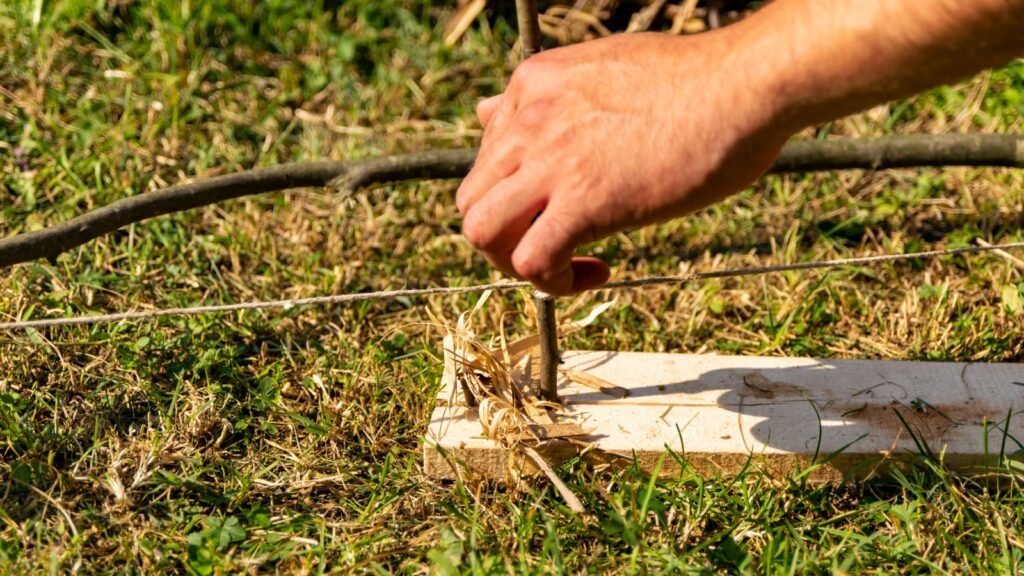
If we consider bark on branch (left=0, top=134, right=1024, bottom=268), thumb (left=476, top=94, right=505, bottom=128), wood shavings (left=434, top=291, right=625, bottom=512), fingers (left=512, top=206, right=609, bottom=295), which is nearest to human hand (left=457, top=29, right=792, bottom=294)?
fingers (left=512, top=206, right=609, bottom=295)

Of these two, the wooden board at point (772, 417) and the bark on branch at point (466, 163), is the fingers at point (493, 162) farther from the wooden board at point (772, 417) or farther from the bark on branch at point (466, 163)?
the bark on branch at point (466, 163)

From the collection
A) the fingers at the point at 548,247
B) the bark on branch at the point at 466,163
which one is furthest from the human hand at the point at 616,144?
the bark on branch at the point at 466,163

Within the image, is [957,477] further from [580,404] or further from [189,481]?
[189,481]

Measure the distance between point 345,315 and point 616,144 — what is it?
1.24m

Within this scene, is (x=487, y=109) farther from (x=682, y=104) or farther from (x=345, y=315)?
(x=345, y=315)

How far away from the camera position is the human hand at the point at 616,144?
55.8 inches

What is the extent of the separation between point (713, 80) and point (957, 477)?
1086mm

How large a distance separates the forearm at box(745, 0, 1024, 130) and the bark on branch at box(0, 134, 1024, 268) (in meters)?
1.31

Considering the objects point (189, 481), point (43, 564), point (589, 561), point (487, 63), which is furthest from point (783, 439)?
point (487, 63)

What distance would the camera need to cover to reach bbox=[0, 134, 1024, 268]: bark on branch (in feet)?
8.16

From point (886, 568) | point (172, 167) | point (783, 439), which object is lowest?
point (886, 568)

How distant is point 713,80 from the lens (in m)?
1.42

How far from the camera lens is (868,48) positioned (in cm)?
135

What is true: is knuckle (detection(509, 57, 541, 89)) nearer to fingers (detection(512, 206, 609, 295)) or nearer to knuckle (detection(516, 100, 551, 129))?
knuckle (detection(516, 100, 551, 129))
